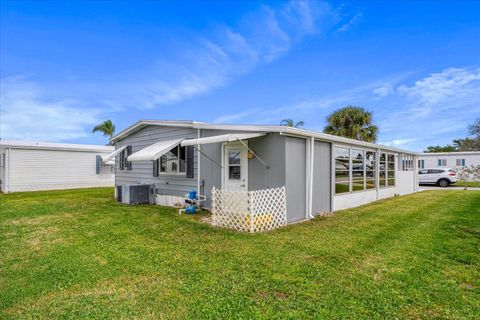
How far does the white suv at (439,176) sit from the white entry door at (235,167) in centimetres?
2285

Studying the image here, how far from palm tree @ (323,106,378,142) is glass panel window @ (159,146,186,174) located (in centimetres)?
1848

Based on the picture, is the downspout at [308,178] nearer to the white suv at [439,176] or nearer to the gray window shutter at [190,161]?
the gray window shutter at [190,161]

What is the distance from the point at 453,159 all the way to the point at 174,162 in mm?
31516

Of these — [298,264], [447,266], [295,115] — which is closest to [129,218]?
[298,264]

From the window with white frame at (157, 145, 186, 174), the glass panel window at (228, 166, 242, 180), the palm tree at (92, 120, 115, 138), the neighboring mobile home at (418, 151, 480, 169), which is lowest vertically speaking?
the glass panel window at (228, 166, 242, 180)

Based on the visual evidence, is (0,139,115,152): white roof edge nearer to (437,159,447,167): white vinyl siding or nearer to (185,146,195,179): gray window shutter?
(185,146,195,179): gray window shutter

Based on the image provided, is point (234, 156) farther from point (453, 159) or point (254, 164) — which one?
point (453, 159)

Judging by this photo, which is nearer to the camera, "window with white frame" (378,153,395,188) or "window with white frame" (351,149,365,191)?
"window with white frame" (351,149,365,191)

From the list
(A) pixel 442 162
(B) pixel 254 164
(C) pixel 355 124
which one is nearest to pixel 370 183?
(B) pixel 254 164

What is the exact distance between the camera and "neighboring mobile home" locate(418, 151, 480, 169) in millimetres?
28359

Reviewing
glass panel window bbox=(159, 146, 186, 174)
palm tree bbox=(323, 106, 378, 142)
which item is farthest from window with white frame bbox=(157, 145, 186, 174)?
palm tree bbox=(323, 106, 378, 142)

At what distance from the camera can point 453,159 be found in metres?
29.4

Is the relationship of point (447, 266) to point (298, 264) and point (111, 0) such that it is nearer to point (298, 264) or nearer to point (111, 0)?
point (298, 264)

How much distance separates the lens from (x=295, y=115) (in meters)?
27.3
